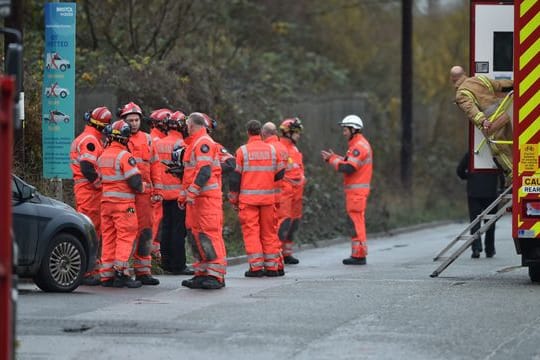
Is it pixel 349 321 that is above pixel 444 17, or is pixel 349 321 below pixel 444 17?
below

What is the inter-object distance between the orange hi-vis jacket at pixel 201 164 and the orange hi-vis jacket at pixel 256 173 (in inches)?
65.3

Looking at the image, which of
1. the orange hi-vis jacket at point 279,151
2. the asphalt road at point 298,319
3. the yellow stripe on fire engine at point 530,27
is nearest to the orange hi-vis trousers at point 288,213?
the orange hi-vis jacket at point 279,151

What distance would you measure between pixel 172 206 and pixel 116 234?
2.11 meters

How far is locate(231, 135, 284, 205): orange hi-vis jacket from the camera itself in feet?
52.5

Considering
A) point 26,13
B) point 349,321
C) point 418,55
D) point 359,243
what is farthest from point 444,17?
point 349,321

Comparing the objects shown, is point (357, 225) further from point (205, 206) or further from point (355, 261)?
point (205, 206)

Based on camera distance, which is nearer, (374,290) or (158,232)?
(374,290)

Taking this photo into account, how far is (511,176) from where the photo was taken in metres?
15.0

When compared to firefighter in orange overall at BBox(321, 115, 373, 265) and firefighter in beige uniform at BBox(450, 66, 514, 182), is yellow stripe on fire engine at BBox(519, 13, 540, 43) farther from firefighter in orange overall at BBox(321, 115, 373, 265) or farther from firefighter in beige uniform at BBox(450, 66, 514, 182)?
firefighter in orange overall at BBox(321, 115, 373, 265)

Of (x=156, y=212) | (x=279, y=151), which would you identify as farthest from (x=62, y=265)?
(x=279, y=151)

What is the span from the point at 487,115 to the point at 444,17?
2911cm

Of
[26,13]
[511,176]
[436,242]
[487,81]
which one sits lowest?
[436,242]

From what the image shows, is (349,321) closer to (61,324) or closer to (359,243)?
(61,324)

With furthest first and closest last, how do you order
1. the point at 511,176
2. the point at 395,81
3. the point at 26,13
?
the point at 395,81 → the point at 26,13 → the point at 511,176
